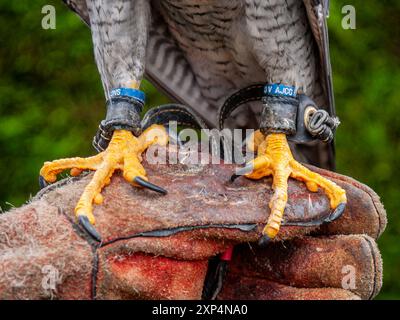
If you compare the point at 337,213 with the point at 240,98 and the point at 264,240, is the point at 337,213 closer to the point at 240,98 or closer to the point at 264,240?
the point at 264,240

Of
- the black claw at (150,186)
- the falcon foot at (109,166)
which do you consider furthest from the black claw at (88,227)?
the black claw at (150,186)

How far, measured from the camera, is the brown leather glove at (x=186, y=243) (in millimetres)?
1491

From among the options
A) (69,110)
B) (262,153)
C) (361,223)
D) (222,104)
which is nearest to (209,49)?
(222,104)

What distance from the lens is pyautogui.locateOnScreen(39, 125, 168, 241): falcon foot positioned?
1.60 metres

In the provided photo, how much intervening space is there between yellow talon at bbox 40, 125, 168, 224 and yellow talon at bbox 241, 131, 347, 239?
11.1 inches

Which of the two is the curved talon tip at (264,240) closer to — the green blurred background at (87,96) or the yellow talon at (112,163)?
the yellow talon at (112,163)

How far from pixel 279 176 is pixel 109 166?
439 mm

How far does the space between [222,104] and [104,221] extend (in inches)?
34.8

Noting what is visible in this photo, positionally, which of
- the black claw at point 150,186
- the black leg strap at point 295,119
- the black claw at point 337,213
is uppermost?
the black leg strap at point 295,119

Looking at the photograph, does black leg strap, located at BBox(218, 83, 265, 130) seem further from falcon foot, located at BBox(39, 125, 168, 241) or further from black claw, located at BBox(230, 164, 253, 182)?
black claw, located at BBox(230, 164, 253, 182)

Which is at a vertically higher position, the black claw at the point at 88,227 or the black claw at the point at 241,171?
the black claw at the point at 241,171

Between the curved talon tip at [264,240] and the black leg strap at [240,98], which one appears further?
the black leg strap at [240,98]

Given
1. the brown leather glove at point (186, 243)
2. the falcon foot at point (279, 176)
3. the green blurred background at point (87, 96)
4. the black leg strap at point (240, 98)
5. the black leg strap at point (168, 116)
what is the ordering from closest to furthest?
the brown leather glove at point (186, 243), the falcon foot at point (279, 176), the black leg strap at point (168, 116), the black leg strap at point (240, 98), the green blurred background at point (87, 96)
